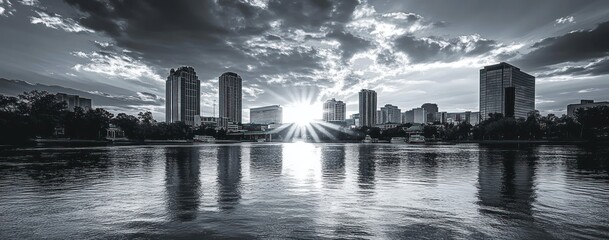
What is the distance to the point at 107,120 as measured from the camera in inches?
7229

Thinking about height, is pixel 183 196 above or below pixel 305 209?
below

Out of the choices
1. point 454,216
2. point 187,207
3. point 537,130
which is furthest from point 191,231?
point 537,130

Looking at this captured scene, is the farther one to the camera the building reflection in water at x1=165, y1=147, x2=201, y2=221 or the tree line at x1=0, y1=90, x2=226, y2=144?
the tree line at x1=0, y1=90, x2=226, y2=144

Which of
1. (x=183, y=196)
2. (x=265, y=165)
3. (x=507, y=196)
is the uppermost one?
(x=507, y=196)

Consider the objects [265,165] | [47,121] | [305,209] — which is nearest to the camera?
[305,209]

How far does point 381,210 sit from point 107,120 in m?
203

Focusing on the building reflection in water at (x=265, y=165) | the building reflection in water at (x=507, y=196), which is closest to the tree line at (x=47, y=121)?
the building reflection in water at (x=265, y=165)

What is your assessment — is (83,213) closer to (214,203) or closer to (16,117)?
(214,203)

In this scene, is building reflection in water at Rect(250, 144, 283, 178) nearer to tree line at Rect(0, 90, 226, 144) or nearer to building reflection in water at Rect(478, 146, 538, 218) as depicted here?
building reflection in water at Rect(478, 146, 538, 218)

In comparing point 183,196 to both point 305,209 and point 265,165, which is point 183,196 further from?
point 265,165

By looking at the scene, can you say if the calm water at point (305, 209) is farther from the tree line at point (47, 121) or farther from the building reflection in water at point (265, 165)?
the tree line at point (47, 121)

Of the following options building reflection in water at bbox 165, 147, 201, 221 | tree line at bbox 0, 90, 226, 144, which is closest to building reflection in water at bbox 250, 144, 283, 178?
building reflection in water at bbox 165, 147, 201, 221

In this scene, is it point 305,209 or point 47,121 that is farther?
point 47,121

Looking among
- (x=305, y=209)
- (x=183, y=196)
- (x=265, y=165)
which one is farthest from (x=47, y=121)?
(x=305, y=209)
